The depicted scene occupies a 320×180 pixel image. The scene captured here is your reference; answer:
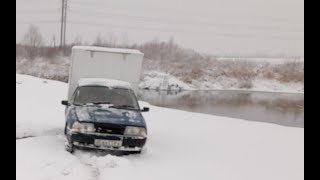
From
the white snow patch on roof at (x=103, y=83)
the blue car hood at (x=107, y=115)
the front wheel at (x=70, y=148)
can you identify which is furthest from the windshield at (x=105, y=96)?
the front wheel at (x=70, y=148)

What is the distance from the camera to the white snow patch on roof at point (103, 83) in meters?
10.1

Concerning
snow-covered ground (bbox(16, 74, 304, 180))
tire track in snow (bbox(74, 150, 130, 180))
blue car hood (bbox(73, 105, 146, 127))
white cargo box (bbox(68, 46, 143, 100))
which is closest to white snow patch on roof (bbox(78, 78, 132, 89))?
white cargo box (bbox(68, 46, 143, 100))

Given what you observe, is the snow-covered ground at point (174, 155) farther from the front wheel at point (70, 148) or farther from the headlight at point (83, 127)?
the headlight at point (83, 127)

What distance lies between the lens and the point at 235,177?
7574 mm

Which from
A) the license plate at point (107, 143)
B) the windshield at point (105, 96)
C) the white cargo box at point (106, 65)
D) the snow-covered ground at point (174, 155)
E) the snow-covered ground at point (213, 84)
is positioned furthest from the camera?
the snow-covered ground at point (213, 84)

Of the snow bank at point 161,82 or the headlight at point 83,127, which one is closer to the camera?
the headlight at point 83,127

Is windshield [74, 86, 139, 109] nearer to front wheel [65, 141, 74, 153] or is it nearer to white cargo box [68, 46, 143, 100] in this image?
white cargo box [68, 46, 143, 100]

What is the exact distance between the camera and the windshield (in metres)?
9.58

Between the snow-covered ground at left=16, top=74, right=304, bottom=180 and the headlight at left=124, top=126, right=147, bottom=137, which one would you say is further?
Result: the headlight at left=124, top=126, right=147, bottom=137

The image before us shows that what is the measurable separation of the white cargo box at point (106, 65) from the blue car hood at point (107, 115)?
1964mm

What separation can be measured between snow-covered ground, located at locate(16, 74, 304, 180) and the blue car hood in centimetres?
69

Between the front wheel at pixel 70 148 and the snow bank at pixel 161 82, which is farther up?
the snow bank at pixel 161 82

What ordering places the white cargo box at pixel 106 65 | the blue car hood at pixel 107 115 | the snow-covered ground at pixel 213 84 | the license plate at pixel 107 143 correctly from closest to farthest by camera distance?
1. the license plate at pixel 107 143
2. the blue car hood at pixel 107 115
3. the white cargo box at pixel 106 65
4. the snow-covered ground at pixel 213 84
